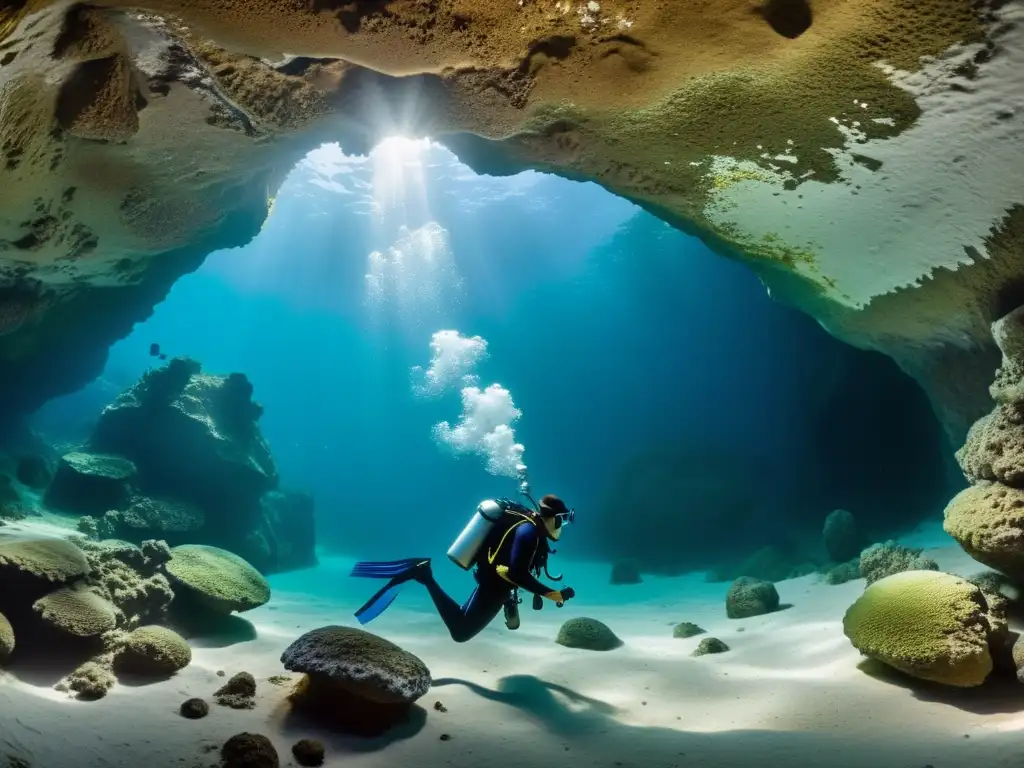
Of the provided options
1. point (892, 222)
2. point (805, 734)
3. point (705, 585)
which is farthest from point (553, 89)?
point (705, 585)

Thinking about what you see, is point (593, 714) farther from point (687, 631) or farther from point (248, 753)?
point (687, 631)

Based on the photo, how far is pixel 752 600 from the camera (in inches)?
362

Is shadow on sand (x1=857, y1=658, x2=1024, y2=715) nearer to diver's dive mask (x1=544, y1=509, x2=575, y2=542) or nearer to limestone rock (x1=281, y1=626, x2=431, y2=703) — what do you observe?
diver's dive mask (x1=544, y1=509, x2=575, y2=542)

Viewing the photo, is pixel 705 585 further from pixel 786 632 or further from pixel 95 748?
pixel 95 748

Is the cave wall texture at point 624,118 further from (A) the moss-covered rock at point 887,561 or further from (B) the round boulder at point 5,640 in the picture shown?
(B) the round boulder at point 5,640

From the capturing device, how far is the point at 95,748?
3.12 metres

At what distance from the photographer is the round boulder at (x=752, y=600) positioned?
9.11 metres

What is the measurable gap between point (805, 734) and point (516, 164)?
6065 millimetres

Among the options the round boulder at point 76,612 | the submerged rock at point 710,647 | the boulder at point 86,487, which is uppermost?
the boulder at point 86,487

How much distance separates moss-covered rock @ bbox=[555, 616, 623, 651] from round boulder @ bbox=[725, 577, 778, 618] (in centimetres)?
309

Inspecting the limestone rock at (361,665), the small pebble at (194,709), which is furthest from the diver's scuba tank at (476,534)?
the small pebble at (194,709)

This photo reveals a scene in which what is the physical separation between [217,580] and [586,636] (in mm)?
4640

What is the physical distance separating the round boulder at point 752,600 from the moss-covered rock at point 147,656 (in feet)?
27.1

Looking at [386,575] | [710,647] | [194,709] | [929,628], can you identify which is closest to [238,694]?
[194,709]
